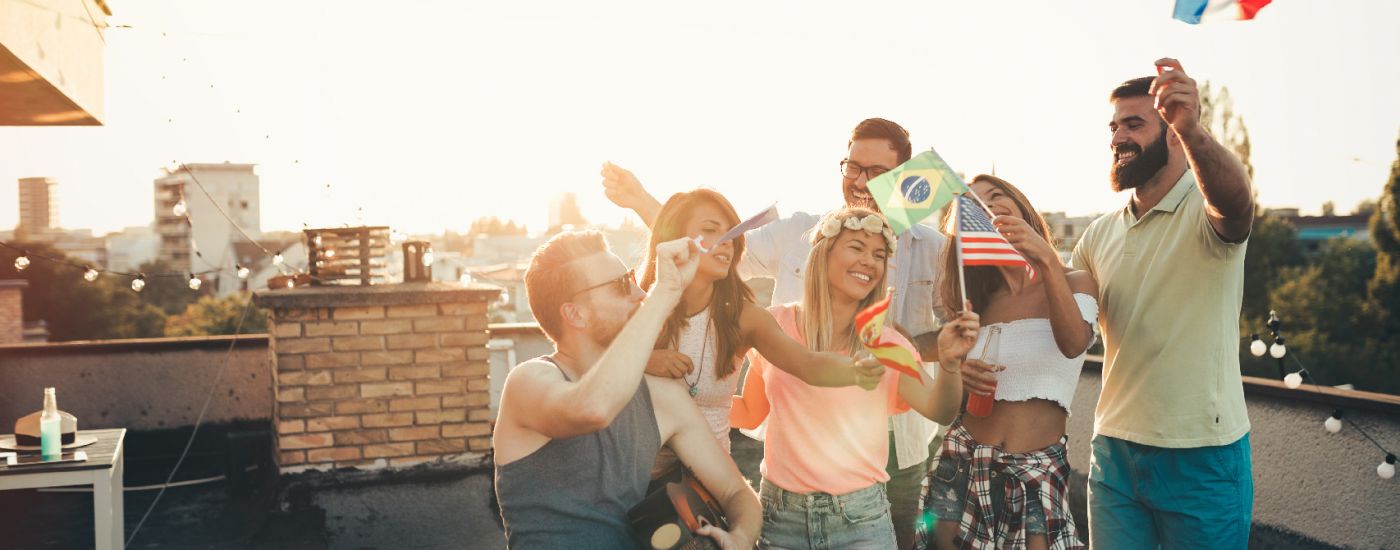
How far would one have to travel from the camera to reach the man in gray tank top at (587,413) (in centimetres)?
203

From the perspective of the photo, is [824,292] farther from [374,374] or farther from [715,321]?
[374,374]

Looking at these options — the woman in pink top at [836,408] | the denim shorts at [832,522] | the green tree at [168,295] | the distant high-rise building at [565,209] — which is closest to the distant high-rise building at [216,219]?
the green tree at [168,295]

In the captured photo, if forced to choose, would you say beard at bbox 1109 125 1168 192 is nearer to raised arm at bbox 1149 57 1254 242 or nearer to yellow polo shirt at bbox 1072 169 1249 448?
yellow polo shirt at bbox 1072 169 1249 448

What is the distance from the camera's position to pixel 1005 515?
2521 mm

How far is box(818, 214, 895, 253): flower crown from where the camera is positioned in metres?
2.63

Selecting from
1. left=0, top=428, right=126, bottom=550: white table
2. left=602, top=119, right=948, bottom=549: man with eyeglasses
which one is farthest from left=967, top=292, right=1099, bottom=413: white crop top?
left=0, top=428, right=126, bottom=550: white table

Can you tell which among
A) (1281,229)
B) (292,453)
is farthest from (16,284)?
(1281,229)

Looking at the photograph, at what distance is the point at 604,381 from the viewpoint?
2000mm

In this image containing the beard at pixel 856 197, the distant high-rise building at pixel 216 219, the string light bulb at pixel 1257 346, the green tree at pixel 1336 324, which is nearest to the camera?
the beard at pixel 856 197

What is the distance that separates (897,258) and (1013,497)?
3.21 ft

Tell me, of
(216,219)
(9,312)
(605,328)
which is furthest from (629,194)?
(216,219)

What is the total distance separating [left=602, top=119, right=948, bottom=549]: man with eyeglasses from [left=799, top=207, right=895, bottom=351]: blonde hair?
409 mm

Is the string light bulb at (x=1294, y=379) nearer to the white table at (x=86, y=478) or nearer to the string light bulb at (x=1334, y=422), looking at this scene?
the string light bulb at (x=1334, y=422)

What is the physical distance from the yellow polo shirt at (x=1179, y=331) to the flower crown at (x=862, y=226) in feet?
2.20
